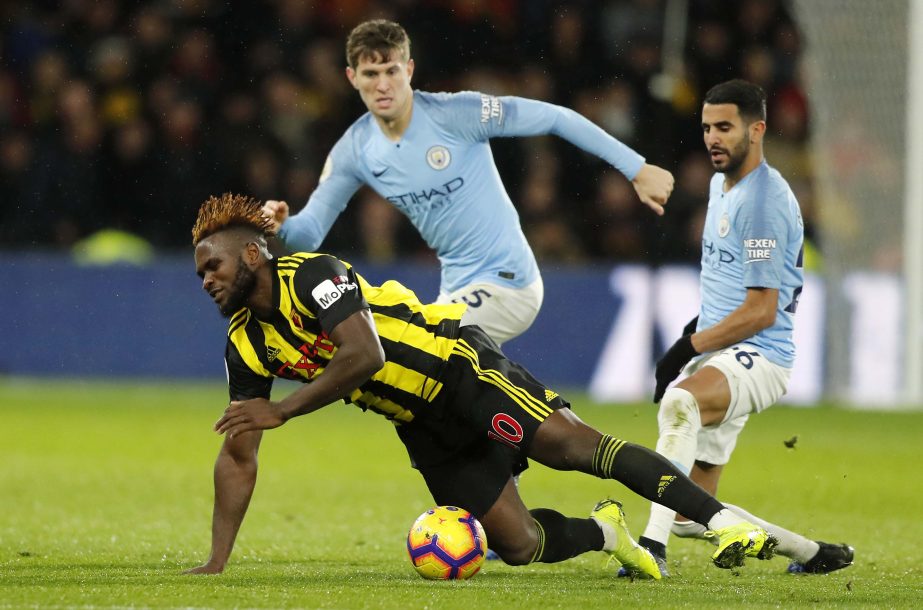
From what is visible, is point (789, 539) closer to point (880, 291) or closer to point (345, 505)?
point (345, 505)

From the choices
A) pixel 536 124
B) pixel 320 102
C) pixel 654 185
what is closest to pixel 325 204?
pixel 536 124

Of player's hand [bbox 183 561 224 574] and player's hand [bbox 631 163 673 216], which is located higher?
player's hand [bbox 631 163 673 216]

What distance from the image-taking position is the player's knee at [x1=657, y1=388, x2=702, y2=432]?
620 cm

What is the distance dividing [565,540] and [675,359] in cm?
91

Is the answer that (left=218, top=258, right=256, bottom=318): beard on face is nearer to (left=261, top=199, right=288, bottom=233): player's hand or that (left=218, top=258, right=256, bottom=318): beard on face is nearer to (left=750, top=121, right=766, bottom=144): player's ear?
(left=261, top=199, right=288, bottom=233): player's hand

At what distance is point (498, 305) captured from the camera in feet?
24.0

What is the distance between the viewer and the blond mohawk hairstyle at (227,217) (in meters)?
5.70

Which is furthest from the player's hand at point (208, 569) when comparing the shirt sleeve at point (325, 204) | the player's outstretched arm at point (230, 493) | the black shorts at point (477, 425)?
the shirt sleeve at point (325, 204)

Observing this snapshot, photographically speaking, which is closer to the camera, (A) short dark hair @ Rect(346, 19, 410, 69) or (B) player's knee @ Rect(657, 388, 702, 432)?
(B) player's knee @ Rect(657, 388, 702, 432)

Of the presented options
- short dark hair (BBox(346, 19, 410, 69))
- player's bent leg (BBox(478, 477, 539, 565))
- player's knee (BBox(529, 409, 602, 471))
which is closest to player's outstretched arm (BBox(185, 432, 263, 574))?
player's bent leg (BBox(478, 477, 539, 565))

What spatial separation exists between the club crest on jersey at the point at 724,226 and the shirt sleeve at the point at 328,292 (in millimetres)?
1823

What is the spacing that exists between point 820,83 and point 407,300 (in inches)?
388

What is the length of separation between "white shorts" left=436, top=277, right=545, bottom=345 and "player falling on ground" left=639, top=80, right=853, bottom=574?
95 centimetres

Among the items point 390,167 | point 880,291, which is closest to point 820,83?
point 880,291
